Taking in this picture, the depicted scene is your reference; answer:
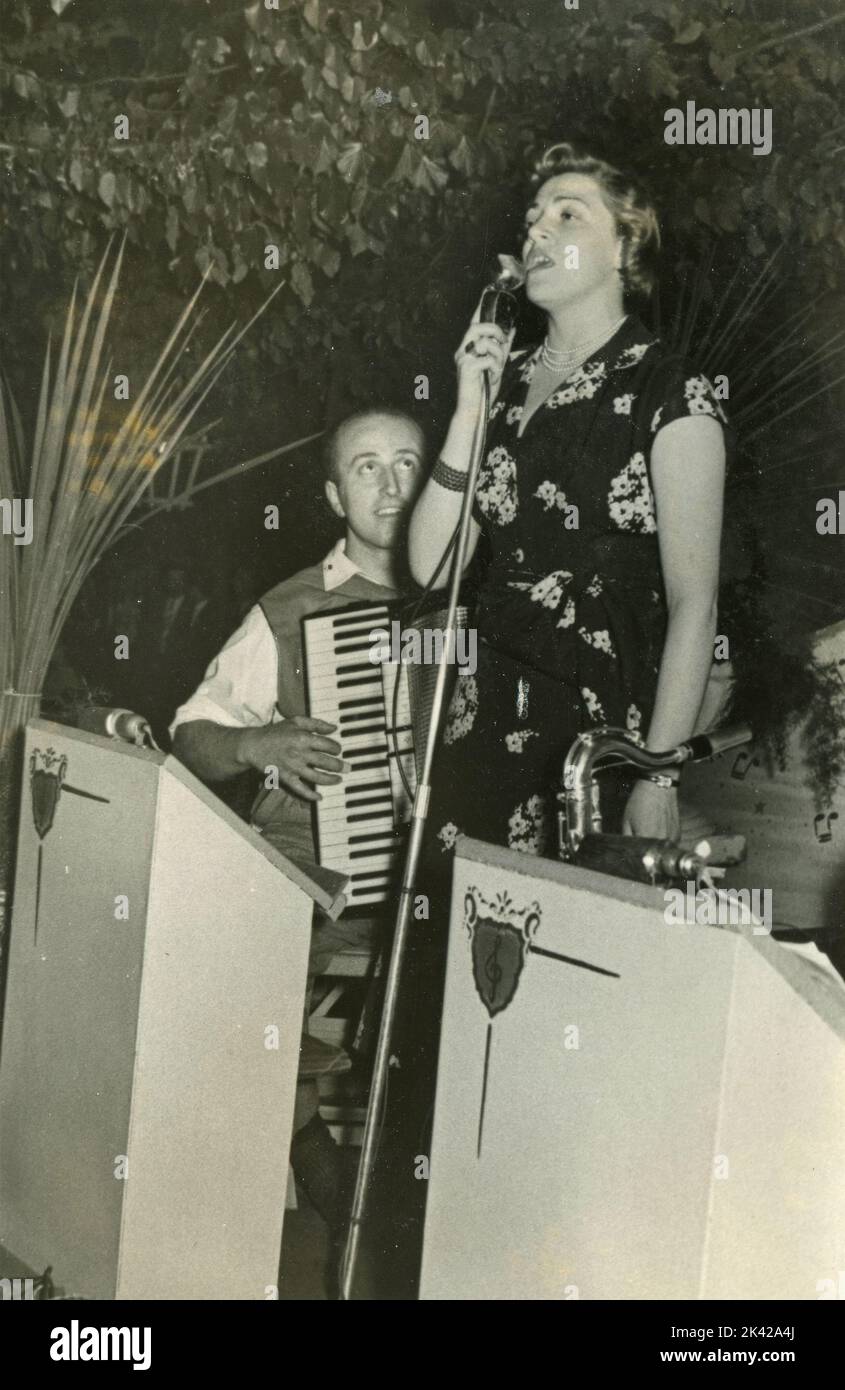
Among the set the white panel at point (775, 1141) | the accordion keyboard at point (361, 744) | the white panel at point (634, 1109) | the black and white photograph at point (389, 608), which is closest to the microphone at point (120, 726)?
the black and white photograph at point (389, 608)

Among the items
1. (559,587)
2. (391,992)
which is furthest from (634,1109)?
(559,587)

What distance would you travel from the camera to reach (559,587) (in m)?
3.05

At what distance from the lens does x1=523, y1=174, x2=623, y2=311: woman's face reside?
3.04 meters

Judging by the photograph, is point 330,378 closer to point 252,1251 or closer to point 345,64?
point 345,64

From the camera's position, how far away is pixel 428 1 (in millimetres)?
3121

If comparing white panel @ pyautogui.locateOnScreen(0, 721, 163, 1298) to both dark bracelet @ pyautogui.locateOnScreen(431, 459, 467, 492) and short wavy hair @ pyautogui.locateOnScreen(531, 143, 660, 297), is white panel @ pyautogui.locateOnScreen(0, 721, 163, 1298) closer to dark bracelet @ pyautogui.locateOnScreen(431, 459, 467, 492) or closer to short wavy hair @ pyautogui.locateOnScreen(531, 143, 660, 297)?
dark bracelet @ pyautogui.locateOnScreen(431, 459, 467, 492)

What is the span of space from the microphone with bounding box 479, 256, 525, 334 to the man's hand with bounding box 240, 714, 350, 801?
937 mm

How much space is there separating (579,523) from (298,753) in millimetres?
829

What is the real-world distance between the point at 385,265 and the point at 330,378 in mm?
267
